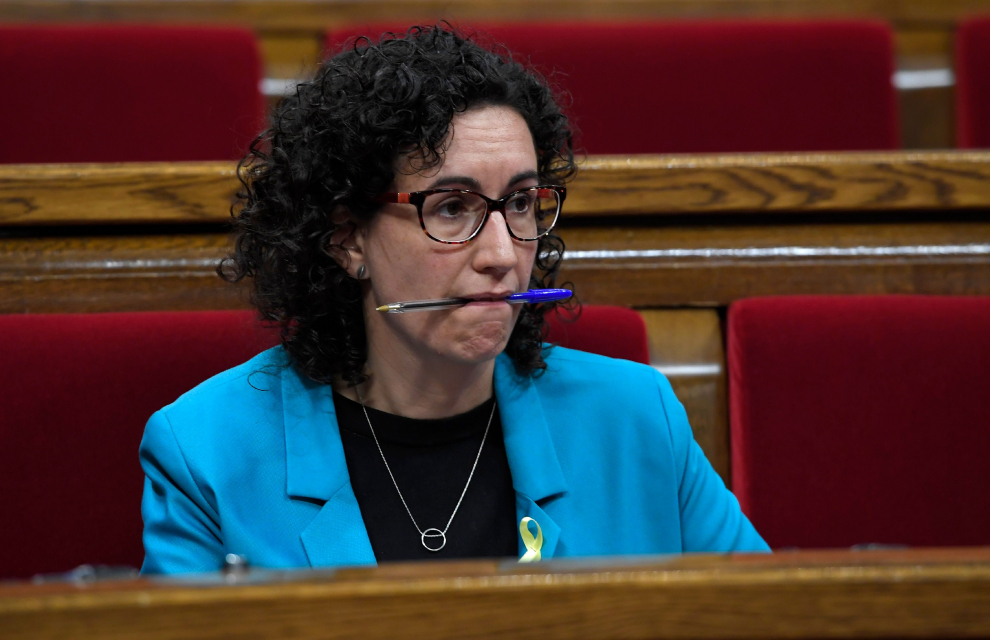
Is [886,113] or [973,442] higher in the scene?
[886,113]

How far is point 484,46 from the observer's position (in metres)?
0.49

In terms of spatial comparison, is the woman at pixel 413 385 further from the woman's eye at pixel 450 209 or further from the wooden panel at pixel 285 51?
the wooden panel at pixel 285 51

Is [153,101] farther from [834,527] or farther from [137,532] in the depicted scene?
[834,527]

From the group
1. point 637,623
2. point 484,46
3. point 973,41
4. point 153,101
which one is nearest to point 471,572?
point 637,623

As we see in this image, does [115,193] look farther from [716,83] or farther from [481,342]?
[716,83]

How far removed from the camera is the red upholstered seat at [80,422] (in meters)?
0.44

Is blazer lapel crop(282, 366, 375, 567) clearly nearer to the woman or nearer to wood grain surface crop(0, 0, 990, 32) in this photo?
the woman

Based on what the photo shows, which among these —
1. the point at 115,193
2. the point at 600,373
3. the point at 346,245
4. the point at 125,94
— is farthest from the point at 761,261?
the point at 125,94

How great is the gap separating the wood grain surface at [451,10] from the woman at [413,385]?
368mm

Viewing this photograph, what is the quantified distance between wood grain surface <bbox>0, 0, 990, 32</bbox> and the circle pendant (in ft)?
1.61

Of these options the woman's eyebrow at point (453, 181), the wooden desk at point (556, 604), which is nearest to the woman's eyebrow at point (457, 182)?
the woman's eyebrow at point (453, 181)

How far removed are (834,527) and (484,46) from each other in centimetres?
30

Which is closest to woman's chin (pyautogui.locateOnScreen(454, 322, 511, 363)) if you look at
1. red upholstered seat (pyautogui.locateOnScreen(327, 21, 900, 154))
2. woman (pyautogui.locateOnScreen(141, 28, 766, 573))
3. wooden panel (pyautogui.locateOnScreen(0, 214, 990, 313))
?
woman (pyautogui.locateOnScreen(141, 28, 766, 573))

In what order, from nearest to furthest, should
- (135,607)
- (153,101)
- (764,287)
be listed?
(135,607) → (764,287) → (153,101)
